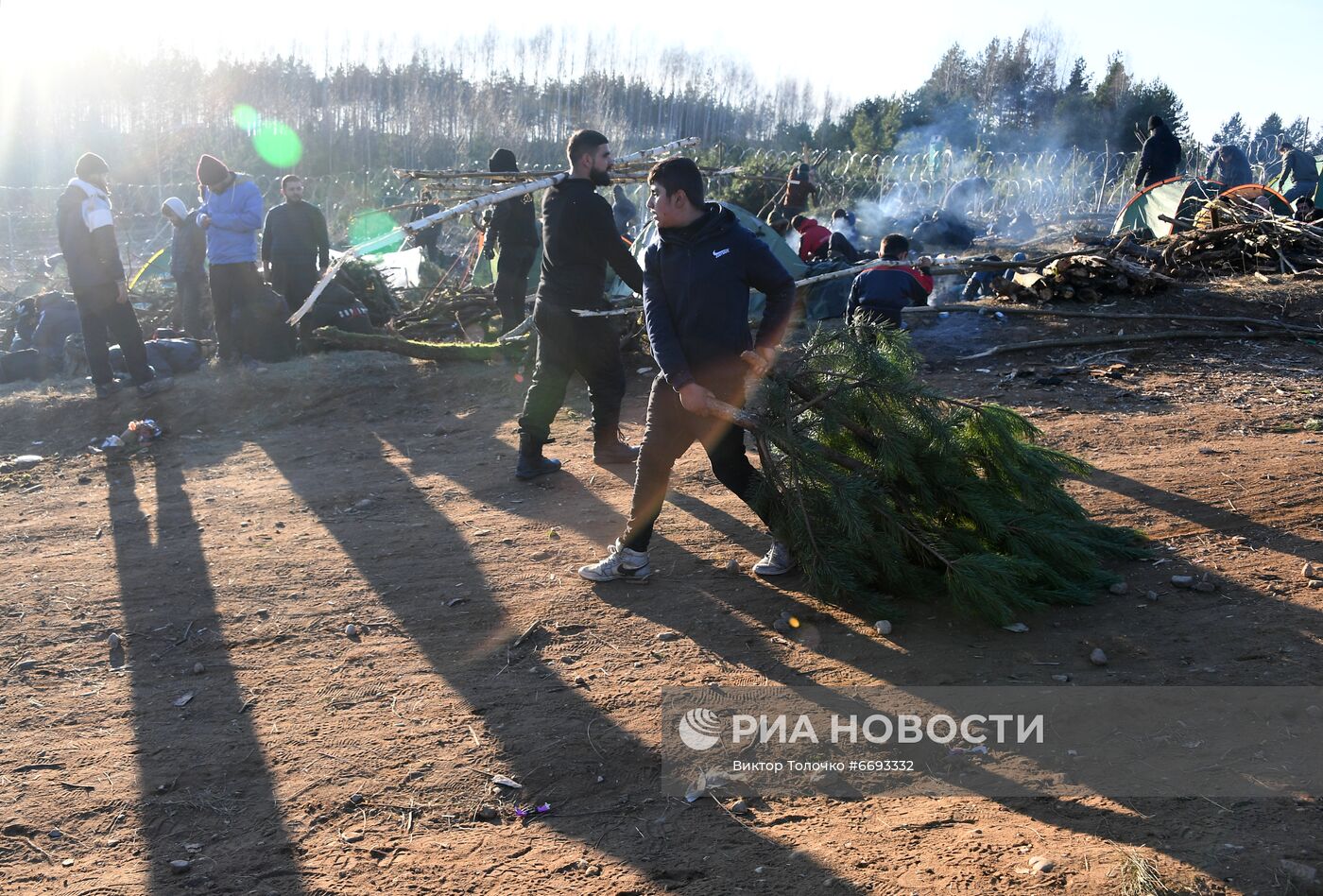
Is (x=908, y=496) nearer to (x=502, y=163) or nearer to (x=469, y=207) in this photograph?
(x=469, y=207)

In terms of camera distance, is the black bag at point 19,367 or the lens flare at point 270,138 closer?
the black bag at point 19,367

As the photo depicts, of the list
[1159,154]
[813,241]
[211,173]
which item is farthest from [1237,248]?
[211,173]

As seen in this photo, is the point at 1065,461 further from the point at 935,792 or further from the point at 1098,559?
the point at 935,792

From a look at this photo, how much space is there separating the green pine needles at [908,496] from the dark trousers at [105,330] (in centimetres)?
669

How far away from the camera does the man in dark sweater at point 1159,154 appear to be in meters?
13.4

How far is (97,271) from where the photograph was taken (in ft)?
27.2

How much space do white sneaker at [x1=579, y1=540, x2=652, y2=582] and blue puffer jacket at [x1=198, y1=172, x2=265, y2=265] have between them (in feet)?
19.5

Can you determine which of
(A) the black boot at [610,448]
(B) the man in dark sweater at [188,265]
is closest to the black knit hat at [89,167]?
(B) the man in dark sweater at [188,265]

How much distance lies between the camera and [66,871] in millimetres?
2994

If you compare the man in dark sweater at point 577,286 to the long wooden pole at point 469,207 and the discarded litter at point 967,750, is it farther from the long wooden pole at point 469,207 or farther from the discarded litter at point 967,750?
the discarded litter at point 967,750

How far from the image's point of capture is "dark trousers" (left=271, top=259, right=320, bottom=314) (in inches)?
379

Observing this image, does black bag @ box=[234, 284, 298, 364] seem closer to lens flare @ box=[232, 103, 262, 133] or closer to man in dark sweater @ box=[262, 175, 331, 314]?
man in dark sweater @ box=[262, 175, 331, 314]

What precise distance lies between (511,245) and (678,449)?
16.8 feet

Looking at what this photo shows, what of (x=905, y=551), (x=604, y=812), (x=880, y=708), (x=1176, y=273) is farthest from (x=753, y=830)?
(x=1176, y=273)
